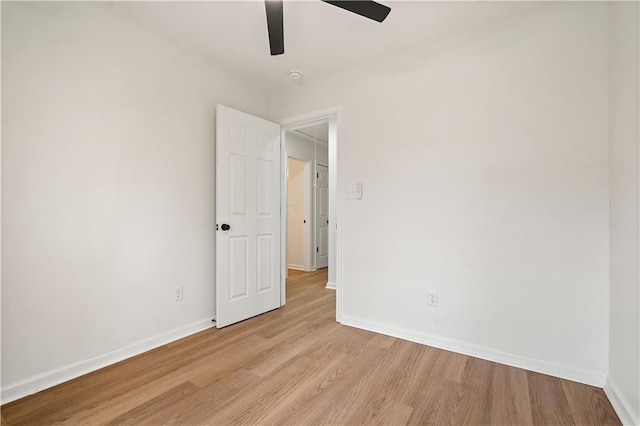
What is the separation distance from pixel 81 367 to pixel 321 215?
167 inches

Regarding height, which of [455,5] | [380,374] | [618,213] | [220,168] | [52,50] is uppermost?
[455,5]

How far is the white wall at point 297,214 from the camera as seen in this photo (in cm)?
554

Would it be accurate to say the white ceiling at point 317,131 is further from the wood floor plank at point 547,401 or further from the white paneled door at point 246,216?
the wood floor plank at point 547,401

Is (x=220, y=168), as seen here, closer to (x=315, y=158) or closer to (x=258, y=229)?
(x=258, y=229)

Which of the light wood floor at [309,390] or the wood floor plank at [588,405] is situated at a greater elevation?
the wood floor plank at [588,405]

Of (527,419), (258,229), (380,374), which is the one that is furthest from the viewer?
(258,229)

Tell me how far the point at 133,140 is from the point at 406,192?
2213 millimetres

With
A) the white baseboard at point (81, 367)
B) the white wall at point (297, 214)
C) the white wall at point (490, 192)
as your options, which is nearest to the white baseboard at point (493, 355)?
the white wall at point (490, 192)

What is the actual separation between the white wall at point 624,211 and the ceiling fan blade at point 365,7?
4.07 feet

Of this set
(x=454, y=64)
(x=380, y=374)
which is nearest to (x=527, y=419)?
(x=380, y=374)

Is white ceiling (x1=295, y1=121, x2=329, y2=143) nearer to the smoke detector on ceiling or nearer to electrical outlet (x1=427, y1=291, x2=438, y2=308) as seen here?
the smoke detector on ceiling

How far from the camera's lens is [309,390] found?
177 cm

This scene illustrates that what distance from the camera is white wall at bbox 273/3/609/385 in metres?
1.87

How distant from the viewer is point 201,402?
1653 mm
